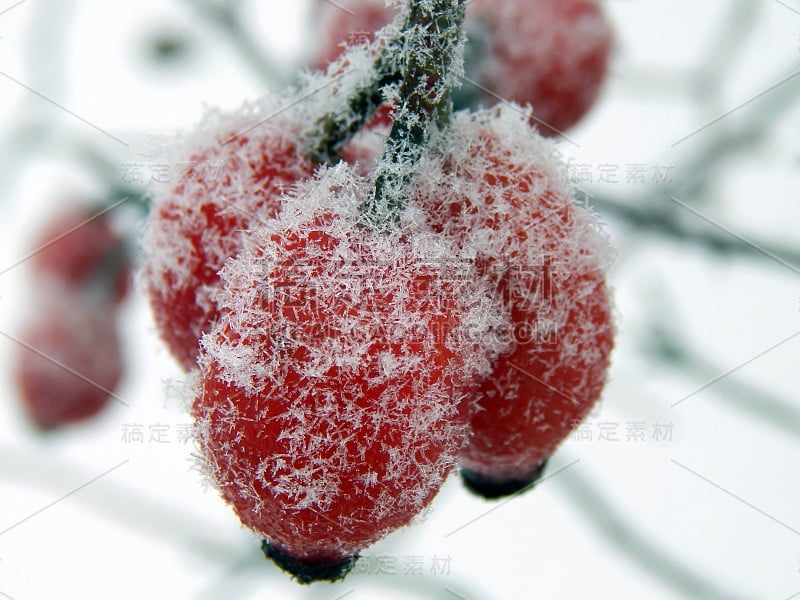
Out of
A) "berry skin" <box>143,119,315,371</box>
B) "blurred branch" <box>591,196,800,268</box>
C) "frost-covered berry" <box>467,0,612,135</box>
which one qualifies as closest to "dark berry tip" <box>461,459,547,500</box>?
"berry skin" <box>143,119,315,371</box>

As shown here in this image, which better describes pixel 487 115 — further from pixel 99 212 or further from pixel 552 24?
pixel 99 212

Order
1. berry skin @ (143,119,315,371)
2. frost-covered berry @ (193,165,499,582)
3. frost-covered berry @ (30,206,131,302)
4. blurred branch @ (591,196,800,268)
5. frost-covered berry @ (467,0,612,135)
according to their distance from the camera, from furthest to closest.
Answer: frost-covered berry @ (30,206,131,302) → blurred branch @ (591,196,800,268) → frost-covered berry @ (467,0,612,135) → berry skin @ (143,119,315,371) → frost-covered berry @ (193,165,499,582)

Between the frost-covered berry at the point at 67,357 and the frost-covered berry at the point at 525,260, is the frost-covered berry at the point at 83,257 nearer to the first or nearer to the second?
the frost-covered berry at the point at 67,357

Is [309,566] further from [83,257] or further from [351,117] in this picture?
[83,257]

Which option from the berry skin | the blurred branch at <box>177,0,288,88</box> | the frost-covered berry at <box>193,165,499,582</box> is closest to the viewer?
the frost-covered berry at <box>193,165,499,582</box>

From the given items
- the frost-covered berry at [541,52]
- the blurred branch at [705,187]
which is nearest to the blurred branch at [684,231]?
the blurred branch at [705,187]

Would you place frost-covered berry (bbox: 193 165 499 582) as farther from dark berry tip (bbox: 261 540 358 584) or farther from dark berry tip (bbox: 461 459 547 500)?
dark berry tip (bbox: 461 459 547 500)
